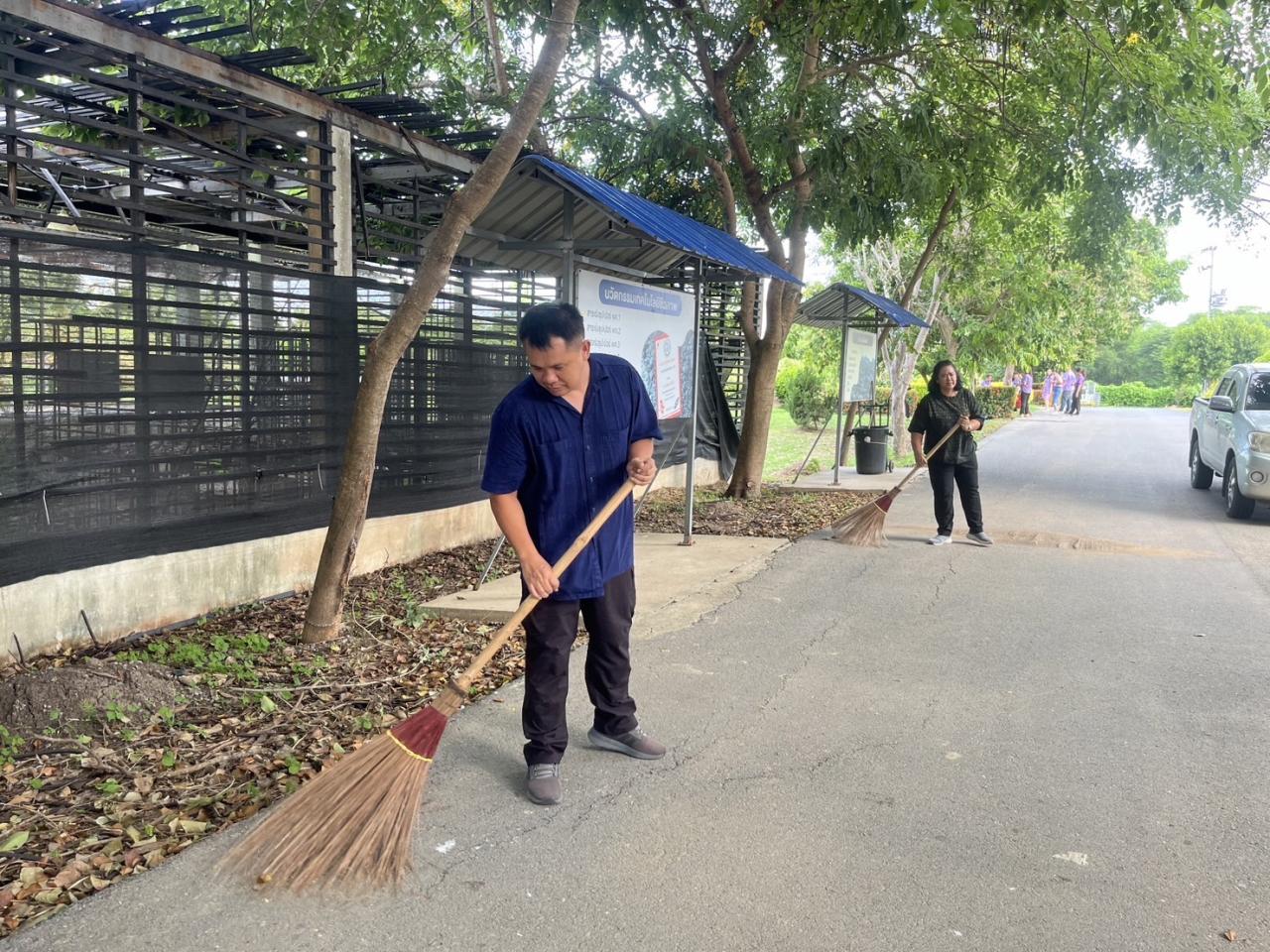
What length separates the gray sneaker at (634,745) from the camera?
13.5 ft

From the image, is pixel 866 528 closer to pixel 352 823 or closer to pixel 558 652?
pixel 558 652

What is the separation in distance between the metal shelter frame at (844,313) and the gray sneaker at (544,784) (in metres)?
10.7

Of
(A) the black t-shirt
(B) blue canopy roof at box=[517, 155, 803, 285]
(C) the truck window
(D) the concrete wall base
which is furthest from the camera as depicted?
(C) the truck window

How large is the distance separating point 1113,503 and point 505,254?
7882 millimetres

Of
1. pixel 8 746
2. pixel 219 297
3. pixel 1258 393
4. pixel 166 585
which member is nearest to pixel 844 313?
pixel 1258 393

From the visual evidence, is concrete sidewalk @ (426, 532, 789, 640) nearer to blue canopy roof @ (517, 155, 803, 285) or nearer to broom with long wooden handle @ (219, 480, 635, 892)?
blue canopy roof @ (517, 155, 803, 285)

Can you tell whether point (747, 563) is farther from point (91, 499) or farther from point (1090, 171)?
point (1090, 171)

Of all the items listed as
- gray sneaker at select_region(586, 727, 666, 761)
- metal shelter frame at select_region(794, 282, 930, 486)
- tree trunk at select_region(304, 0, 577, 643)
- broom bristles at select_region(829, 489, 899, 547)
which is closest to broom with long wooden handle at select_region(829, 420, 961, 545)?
broom bristles at select_region(829, 489, 899, 547)

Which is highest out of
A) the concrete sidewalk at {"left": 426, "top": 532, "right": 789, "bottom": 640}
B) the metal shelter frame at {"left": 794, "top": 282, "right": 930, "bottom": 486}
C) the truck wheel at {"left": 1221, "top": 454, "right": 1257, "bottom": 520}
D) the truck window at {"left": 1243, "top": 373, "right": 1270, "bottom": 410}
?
the metal shelter frame at {"left": 794, "top": 282, "right": 930, "bottom": 486}

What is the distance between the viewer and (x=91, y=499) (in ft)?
17.2

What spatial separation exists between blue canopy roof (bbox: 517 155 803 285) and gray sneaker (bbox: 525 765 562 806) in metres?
3.76

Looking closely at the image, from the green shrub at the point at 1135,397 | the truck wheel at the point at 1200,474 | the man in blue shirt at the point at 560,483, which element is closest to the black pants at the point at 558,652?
the man in blue shirt at the point at 560,483

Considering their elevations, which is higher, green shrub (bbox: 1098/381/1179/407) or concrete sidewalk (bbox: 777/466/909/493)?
green shrub (bbox: 1098/381/1179/407)

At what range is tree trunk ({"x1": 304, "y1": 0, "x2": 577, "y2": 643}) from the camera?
5203mm
